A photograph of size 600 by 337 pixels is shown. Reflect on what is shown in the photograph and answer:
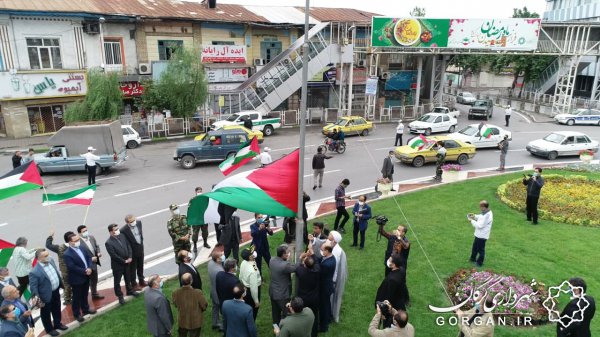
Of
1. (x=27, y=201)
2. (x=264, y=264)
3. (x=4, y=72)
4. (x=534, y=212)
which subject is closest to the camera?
(x=264, y=264)

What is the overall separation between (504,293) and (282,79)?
25968 mm

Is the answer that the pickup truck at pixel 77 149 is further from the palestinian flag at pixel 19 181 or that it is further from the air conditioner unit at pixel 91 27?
the air conditioner unit at pixel 91 27

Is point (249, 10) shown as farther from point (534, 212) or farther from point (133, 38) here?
point (534, 212)

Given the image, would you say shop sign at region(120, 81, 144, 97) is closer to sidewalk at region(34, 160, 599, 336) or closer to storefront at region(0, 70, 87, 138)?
storefront at region(0, 70, 87, 138)

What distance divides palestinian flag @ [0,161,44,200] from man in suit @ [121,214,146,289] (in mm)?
2109

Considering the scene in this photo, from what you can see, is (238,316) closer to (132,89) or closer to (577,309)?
(577,309)

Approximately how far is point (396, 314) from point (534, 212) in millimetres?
9395

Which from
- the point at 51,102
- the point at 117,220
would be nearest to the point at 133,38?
the point at 51,102

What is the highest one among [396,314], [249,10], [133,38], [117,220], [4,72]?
[249,10]

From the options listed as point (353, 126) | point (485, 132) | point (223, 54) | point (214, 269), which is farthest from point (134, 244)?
point (223, 54)

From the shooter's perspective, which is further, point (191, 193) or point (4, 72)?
point (4, 72)

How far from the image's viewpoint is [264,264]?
10.9 meters

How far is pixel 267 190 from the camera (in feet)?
26.7

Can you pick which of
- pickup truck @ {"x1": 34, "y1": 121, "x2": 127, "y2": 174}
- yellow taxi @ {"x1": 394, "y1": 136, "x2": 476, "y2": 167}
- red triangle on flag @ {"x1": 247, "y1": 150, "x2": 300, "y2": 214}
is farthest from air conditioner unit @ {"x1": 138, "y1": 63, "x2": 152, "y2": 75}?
red triangle on flag @ {"x1": 247, "y1": 150, "x2": 300, "y2": 214}
